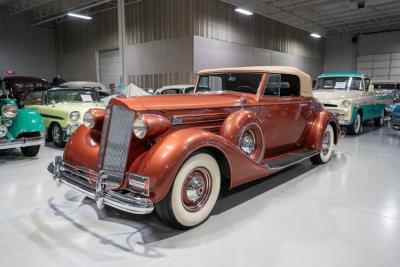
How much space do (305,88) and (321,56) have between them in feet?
65.1

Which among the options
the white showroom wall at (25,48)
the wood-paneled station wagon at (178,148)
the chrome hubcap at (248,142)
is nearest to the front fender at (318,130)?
the wood-paneled station wagon at (178,148)

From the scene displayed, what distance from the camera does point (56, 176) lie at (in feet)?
10.3

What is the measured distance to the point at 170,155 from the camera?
2.60 metres

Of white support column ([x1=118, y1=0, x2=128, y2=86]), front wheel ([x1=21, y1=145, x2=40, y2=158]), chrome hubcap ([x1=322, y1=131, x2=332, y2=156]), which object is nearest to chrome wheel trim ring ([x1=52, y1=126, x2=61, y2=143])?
front wheel ([x1=21, y1=145, x2=40, y2=158])

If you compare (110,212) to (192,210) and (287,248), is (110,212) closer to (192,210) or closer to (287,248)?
(192,210)

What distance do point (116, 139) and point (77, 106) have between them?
434 centimetres

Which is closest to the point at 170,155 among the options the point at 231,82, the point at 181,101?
the point at 181,101

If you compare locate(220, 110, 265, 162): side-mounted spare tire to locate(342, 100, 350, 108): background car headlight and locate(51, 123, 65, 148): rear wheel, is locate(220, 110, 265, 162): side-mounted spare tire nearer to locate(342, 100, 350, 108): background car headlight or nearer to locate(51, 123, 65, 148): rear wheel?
locate(51, 123, 65, 148): rear wheel

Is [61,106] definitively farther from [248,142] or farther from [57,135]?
[248,142]

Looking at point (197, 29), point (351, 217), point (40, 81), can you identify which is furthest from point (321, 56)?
point (351, 217)

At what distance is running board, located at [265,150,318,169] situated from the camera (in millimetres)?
3883

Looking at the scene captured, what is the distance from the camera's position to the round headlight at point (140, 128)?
8.97 feet

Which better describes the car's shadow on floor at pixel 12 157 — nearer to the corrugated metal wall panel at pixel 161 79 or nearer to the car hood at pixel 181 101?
the car hood at pixel 181 101

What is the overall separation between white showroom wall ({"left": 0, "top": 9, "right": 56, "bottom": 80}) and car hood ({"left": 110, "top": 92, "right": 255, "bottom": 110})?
18335 mm
